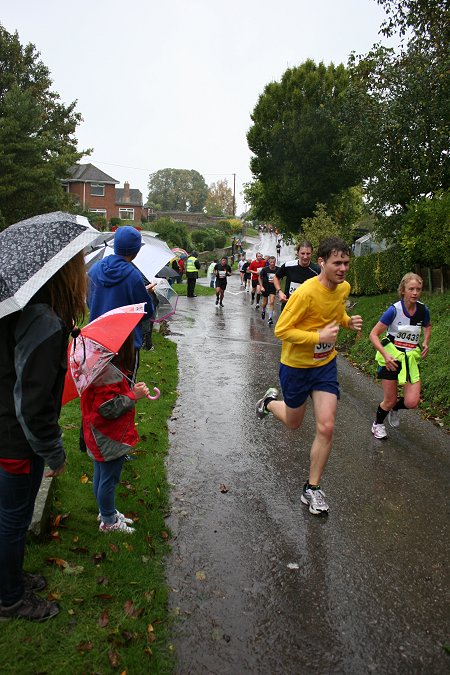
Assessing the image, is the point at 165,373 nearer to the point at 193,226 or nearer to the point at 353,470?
the point at 353,470

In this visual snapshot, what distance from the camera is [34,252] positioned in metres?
2.34

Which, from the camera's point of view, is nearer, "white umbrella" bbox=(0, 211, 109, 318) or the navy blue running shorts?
"white umbrella" bbox=(0, 211, 109, 318)

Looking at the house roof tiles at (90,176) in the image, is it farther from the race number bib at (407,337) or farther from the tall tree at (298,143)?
the race number bib at (407,337)

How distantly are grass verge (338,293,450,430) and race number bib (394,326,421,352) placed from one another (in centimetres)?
138

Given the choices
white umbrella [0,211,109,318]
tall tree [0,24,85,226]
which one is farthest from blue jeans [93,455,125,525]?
tall tree [0,24,85,226]

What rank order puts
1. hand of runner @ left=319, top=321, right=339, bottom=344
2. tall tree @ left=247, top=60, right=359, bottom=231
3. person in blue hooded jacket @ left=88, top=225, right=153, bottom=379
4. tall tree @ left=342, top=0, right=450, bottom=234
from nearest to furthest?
hand of runner @ left=319, top=321, right=339, bottom=344 → person in blue hooded jacket @ left=88, top=225, right=153, bottom=379 → tall tree @ left=342, top=0, right=450, bottom=234 → tall tree @ left=247, top=60, right=359, bottom=231

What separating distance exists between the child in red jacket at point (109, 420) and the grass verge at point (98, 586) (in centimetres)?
34

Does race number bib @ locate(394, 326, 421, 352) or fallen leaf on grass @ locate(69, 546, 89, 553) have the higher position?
race number bib @ locate(394, 326, 421, 352)

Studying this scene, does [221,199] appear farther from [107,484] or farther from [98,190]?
[107,484]

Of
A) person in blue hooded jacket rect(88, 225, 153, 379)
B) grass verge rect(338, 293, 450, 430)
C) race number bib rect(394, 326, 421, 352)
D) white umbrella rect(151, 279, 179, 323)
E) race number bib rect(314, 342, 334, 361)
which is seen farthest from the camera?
white umbrella rect(151, 279, 179, 323)

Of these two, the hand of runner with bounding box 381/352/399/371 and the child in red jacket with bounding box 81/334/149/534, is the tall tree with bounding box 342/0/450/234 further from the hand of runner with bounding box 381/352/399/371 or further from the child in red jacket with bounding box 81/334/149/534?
the child in red jacket with bounding box 81/334/149/534

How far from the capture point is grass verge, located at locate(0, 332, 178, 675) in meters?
2.56

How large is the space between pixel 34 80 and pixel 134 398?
43492 mm

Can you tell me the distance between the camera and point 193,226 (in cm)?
9188
